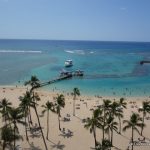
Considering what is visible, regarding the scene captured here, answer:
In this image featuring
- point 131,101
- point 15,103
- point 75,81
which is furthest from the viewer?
point 75,81

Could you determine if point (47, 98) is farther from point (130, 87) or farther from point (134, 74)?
point (134, 74)

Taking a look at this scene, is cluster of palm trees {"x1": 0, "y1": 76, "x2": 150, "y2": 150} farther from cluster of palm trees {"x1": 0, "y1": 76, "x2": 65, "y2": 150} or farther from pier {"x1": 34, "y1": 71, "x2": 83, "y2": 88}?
pier {"x1": 34, "y1": 71, "x2": 83, "y2": 88}

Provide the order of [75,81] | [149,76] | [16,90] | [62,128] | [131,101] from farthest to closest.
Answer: [149,76], [75,81], [16,90], [131,101], [62,128]

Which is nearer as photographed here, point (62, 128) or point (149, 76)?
point (62, 128)

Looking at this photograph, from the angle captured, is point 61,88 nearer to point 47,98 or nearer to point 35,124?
point 47,98

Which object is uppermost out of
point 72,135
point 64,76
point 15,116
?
point 15,116

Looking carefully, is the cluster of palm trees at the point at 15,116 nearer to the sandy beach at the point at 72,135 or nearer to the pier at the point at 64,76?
the sandy beach at the point at 72,135

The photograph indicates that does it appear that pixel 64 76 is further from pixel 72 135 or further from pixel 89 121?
pixel 89 121

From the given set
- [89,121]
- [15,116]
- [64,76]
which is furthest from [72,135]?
[64,76]

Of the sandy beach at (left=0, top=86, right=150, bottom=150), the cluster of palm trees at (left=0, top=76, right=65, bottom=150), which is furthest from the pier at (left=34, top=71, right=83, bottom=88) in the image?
the cluster of palm trees at (left=0, top=76, right=65, bottom=150)

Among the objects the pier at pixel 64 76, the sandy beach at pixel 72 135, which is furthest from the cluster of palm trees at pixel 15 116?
the pier at pixel 64 76

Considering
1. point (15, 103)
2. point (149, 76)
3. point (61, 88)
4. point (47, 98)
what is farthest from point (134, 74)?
point (15, 103)
